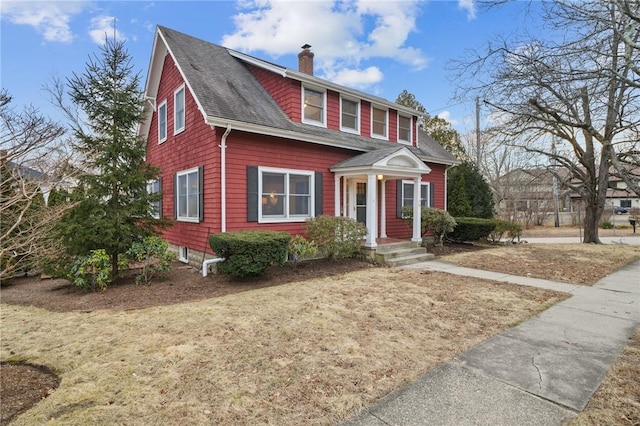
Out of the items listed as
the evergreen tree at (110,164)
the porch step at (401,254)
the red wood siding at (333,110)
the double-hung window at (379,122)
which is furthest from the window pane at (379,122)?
the evergreen tree at (110,164)

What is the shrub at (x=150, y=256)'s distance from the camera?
7316 millimetres

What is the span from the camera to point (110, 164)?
7.39 metres

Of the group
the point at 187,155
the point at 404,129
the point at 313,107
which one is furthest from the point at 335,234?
the point at 404,129

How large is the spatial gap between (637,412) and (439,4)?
8173 mm

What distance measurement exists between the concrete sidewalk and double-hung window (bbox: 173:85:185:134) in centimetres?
951

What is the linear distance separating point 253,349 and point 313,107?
8.33m

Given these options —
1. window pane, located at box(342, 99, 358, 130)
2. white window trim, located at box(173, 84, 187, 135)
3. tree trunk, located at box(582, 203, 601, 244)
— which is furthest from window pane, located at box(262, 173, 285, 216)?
tree trunk, located at box(582, 203, 601, 244)

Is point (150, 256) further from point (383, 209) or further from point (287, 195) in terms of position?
point (383, 209)

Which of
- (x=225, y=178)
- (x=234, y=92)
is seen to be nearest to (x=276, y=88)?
(x=234, y=92)

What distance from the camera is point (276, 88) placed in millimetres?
10320

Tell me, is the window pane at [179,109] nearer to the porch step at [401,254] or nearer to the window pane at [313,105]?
the window pane at [313,105]

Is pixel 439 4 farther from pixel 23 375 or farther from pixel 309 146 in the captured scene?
pixel 23 375

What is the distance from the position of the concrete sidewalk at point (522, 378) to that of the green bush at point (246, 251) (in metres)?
4.37

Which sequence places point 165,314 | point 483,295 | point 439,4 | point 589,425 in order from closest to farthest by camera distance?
point 589,425
point 165,314
point 483,295
point 439,4
